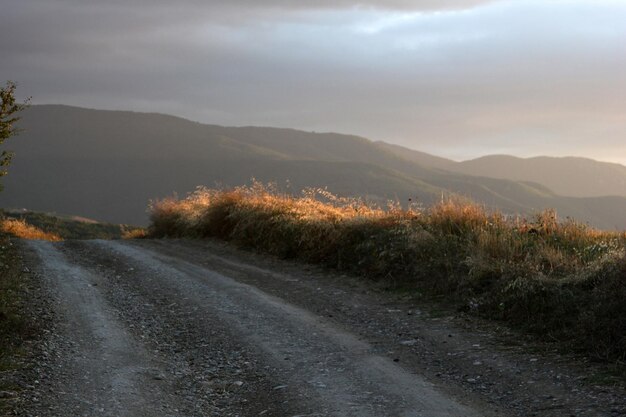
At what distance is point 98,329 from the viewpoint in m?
8.25

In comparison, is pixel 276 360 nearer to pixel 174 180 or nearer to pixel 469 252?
pixel 469 252

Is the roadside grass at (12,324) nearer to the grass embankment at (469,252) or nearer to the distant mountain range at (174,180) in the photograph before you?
the grass embankment at (469,252)

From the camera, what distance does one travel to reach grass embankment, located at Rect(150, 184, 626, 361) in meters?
7.96

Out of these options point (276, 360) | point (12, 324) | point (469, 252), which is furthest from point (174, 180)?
point (276, 360)

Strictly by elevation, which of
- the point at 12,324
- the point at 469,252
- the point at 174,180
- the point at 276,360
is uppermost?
the point at 469,252

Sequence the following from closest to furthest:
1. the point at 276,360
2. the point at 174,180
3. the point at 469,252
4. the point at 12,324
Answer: the point at 276,360 → the point at 12,324 → the point at 469,252 → the point at 174,180

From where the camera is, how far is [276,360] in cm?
705

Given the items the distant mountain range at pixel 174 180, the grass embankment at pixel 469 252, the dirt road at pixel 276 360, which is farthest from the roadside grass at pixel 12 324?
the distant mountain range at pixel 174 180

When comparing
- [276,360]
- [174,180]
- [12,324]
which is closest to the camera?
[276,360]

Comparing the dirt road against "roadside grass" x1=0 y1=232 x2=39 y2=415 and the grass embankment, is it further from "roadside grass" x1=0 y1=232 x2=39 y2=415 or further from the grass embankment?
the grass embankment

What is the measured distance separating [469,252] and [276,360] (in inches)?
203

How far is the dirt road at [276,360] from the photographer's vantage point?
5.67 m

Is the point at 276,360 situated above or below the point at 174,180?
below

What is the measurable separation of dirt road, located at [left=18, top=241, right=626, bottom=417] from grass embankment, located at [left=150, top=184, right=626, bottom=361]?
2.47 ft
